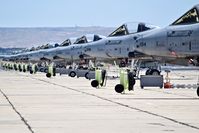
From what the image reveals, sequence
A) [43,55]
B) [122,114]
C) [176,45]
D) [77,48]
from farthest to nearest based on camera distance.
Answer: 1. [43,55]
2. [77,48]
3. [176,45]
4. [122,114]

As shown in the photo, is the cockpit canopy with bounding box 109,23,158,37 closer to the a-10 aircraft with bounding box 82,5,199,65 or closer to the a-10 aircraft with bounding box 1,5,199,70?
the a-10 aircraft with bounding box 1,5,199,70

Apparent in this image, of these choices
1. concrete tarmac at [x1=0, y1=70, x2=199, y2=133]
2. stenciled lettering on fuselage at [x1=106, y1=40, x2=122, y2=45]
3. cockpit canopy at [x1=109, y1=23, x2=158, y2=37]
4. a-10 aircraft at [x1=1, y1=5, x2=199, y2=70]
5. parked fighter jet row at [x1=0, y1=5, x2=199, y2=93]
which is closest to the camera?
concrete tarmac at [x1=0, y1=70, x2=199, y2=133]

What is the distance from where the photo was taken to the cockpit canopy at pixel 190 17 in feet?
95.0

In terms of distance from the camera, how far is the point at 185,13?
30.0 metres

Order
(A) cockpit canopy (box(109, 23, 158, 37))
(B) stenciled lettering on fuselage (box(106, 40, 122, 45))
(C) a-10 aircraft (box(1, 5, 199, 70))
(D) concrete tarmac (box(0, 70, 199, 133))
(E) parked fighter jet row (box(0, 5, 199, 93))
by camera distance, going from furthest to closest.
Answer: (B) stenciled lettering on fuselage (box(106, 40, 122, 45)) < (A) cockpit canopy (box(109, 23, 158, 37)) < (C) a-10 aircraft (box(1, 5, 199, 70)) < (E) parked fighter jet row (box(0, 5, 199, 93)) < (D) concrete tarmac (box(0, 70, 199, 133))

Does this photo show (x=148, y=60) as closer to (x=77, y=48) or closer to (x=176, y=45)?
(x=176, y=45)

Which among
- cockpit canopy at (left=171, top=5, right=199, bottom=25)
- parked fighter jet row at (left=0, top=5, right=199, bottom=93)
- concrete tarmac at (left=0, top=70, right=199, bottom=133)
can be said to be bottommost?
concrete tarmac at (left=0, top=70, right=199, bottom=133)

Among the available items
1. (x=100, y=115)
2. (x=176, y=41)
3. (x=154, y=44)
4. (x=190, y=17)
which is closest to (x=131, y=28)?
(x=154, y=44)

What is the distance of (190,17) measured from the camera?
96.5ft

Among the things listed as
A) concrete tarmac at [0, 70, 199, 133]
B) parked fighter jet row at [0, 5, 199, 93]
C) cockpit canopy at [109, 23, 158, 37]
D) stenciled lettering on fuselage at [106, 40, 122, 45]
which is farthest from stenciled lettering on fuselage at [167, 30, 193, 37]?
stenciled lettering on fuselage at [106, 40, 122, 45]

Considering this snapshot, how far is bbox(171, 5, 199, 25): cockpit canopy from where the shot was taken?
2895 cm

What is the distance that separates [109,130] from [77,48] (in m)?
42.7

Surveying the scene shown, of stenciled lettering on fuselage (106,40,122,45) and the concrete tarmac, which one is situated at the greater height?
stenciled lettering on fuselage (106,40,122,45)

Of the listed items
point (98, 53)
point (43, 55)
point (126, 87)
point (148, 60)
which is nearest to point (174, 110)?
point (126, 87)
